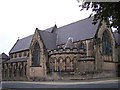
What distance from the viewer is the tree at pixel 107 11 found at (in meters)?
15.0

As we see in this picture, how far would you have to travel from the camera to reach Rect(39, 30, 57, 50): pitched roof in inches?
2158

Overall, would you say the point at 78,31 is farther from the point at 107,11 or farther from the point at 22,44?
the point at 107,11

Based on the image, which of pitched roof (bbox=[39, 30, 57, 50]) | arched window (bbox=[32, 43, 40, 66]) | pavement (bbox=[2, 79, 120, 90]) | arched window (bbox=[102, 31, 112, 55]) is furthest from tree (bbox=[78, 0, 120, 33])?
arched window (bbox=[32, 43, 40, 66])

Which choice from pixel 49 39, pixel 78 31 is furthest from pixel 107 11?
pixel 49 39

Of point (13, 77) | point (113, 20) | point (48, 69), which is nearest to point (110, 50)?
point (48, 69)

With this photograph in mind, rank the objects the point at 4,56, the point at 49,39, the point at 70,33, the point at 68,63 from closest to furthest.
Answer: the point at 68,63
the point at 70,33
the point at 49,39
the point at 4,56

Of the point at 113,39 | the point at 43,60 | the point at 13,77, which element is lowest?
the point at 13,77

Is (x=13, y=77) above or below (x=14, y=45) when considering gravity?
below

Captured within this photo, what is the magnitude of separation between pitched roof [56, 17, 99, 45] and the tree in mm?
31356

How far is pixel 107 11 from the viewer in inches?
601

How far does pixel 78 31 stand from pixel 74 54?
29.4 feet

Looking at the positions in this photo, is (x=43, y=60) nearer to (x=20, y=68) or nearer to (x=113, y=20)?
(x=20, y=68)

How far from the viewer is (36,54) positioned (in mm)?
55344

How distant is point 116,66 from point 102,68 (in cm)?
520
